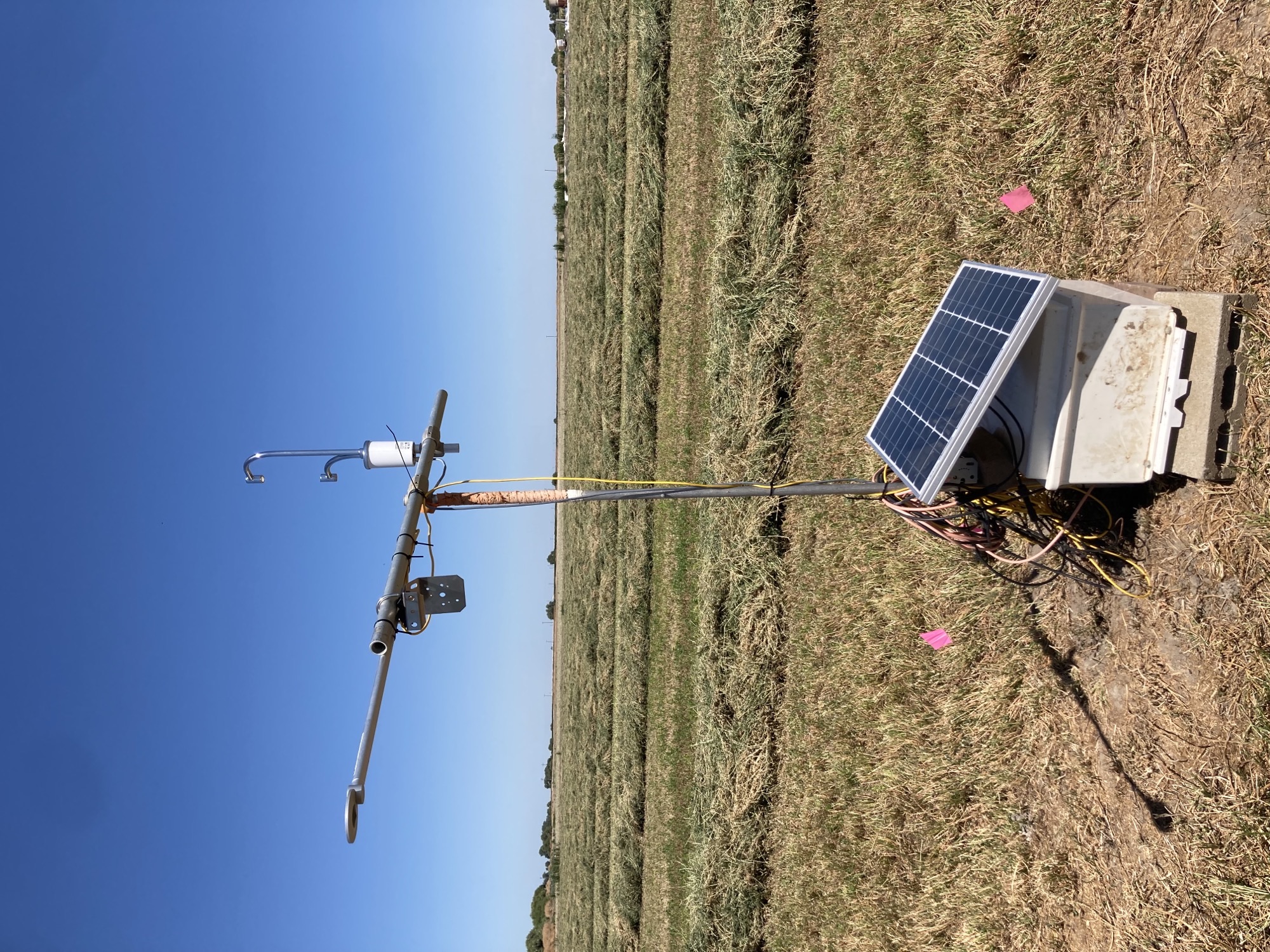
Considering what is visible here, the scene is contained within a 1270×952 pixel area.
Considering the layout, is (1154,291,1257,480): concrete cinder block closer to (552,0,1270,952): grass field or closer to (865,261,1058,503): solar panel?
(552,0,1270,952): grass field

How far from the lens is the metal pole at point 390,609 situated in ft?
10.2

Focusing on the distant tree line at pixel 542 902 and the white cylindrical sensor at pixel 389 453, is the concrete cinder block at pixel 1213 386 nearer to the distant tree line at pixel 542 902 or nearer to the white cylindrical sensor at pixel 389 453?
the white cylindrical sensor at pixel 389 453

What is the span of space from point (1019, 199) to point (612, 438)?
744 centimetres

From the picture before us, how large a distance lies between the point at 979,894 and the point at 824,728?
1805mm

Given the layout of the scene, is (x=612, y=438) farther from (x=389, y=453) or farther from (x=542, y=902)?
(x=542, y=902)

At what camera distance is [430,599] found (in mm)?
3938

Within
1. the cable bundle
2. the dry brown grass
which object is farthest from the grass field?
the cable bundle

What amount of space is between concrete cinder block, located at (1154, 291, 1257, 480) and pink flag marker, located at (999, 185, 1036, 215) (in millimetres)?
1743

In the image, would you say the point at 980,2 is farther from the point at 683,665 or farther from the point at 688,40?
the point at 683,665

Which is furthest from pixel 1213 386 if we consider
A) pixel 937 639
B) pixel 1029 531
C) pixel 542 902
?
pixel 542 902

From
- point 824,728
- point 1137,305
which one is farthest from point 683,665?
point 1137,305

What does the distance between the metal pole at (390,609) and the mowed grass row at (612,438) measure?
20.1 feet

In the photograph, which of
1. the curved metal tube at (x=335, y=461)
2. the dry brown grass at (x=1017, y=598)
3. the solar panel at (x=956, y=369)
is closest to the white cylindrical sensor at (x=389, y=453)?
the curved metal tube at (x=335, y=461)

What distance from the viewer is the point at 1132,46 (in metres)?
4.49
